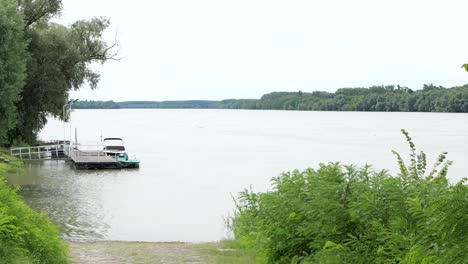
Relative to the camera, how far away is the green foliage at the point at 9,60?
35.5 m

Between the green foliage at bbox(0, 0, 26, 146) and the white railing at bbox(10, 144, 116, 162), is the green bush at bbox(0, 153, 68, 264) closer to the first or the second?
the green foliage at bbox(0, 0, 26, 146)

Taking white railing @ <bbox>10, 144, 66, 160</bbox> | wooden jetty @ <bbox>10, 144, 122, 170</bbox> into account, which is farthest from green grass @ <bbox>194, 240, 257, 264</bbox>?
white railing @ <bbox>10, 144, 66, 160</bbox>

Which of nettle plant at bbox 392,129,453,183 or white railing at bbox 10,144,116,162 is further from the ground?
nettle plant at bbox 392,129,453,183

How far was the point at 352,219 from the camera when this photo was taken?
629cm

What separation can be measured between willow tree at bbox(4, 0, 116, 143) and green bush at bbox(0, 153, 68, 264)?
119ft

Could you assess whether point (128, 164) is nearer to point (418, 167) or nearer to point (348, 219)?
point (418, 167)

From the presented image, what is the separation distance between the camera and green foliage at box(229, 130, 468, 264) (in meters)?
5.30

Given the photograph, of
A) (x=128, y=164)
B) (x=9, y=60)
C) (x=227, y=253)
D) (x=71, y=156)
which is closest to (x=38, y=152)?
(x=71, y=156)

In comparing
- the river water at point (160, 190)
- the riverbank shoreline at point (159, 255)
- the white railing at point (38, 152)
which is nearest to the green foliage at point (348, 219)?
the riverbank shoreline at point (159, 255)

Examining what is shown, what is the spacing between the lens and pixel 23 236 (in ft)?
24.5

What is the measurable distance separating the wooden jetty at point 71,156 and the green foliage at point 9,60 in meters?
4.48

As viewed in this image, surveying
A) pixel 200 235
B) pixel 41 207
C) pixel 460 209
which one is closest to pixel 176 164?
pixel 41 207

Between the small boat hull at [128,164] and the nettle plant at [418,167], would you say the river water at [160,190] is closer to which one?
the small boat hull at [128,164]

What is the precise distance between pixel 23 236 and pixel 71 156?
127 ft
